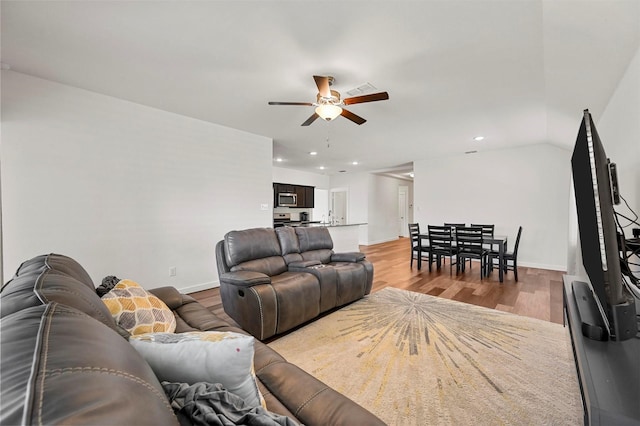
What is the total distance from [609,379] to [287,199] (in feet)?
24.2

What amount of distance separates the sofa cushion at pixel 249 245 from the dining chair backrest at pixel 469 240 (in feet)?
10.9

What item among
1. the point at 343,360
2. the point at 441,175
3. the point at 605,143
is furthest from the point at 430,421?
the point at 441,175

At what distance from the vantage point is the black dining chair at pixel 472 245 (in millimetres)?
4547

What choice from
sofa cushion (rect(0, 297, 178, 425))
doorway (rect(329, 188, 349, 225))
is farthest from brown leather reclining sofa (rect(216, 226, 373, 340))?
doorway (rect(329, 188, 349, 225))

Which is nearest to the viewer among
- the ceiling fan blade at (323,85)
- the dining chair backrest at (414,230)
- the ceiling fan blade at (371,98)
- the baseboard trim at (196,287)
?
the ceiling fan blade at (323,85)

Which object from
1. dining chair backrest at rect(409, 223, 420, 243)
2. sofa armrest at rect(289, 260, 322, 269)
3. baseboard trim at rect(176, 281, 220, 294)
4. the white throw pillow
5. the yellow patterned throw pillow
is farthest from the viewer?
dining chair backrest at rect(409, 223, 420, 243)

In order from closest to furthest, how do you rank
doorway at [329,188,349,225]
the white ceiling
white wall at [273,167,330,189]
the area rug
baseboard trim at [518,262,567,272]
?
1. the area rug
2. the white ceiling
3. baseboard trim at [518,262,567,272]
4. white wall at [273,167,330,189]
5. doorway at [329,188,349,225]

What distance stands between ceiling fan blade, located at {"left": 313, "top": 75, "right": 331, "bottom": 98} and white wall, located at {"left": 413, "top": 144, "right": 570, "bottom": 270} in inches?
197

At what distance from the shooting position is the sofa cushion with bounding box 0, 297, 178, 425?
1.25 feet

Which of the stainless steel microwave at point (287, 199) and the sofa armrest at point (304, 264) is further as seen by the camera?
the stainless steel microwave at point (287, 199)

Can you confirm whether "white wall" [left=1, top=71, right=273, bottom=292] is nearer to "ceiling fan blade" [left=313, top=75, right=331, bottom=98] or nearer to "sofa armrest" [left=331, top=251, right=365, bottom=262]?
"sofa armrest" [left=331, top=251, right=365, bottom=262]

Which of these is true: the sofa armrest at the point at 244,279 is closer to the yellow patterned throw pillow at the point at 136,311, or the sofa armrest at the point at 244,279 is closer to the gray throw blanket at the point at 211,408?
the yellow patterned throw pillow at the point at 136,311

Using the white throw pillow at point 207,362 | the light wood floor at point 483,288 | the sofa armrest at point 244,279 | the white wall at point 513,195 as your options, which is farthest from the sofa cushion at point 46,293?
the white wall at point 513,195

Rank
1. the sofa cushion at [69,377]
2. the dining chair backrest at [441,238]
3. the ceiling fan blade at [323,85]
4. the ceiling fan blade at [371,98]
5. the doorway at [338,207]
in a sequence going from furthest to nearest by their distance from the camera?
the doorway at [338,207] < the dining chair backrest at [441,238] < the ceiling fan blade at [371,98] < the ceiling fan blade at [323,85] < the sofa cushion at [69,377]
